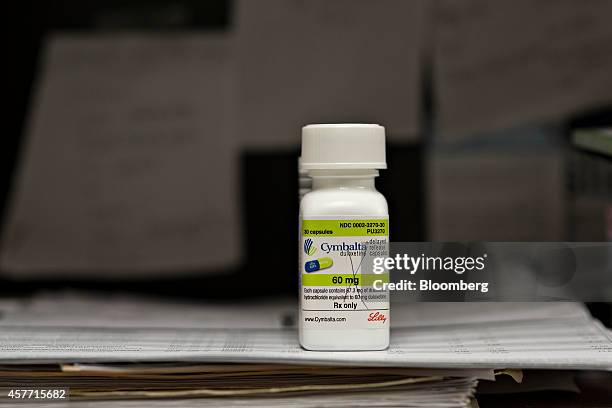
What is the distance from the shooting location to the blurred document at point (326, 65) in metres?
0.95

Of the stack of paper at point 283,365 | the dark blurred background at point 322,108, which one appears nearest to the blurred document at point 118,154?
the dark blurred background at point 322,108

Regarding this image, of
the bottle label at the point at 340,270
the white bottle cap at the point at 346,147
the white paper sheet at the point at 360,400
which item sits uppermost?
the white bottle cap at the point at 346,147

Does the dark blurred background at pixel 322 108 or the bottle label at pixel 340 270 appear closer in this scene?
the bottle label at pixel 340 270

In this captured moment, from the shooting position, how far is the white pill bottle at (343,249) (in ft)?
1.59

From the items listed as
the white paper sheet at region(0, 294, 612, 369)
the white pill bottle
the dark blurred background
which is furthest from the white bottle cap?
the dark blurred background

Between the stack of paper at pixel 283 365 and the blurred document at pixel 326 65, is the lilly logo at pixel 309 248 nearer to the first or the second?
the stack of paper at pixel 283 365

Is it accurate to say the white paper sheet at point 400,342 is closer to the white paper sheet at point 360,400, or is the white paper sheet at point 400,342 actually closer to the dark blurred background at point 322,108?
the white paper sheet at point 360,400

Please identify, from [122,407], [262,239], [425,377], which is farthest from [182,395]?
[262,239]

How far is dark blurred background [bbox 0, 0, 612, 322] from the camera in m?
0.93

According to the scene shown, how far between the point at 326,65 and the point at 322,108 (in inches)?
2.2

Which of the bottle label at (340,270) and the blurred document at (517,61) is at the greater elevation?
the blurred document at (517,61)

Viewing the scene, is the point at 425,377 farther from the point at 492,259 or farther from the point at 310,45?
the point at 310,45

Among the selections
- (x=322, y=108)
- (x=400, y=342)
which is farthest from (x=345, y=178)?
(x=322, y=108)

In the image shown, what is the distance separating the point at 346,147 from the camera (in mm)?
489
